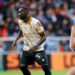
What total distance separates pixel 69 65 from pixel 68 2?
166 inches

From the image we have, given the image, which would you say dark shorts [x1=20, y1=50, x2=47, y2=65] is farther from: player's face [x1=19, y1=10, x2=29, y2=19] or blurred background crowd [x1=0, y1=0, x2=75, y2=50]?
blurred background crowd [x1=0, y1=0, x2=75, y2=50]

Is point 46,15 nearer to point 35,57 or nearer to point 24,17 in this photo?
point 35,57

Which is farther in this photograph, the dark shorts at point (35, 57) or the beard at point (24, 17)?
the dark shorts at point (35, 57)

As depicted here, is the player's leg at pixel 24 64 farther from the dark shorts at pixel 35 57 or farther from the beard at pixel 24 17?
the beard at pixel 24 17


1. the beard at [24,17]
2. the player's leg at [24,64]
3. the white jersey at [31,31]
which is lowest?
the player's leg at [24,64]

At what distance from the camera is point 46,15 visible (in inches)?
739

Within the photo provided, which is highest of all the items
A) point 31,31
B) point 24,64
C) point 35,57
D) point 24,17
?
point 24,17

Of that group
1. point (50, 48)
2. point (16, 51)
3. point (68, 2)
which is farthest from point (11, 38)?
point (68, 2)

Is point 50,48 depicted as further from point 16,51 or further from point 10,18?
point 10,18

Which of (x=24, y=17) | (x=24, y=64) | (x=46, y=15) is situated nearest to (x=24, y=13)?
(x=24, y=17)

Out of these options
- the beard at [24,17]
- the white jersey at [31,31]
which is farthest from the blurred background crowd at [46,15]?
the beard at [24,17]

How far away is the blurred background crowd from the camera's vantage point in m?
18.2

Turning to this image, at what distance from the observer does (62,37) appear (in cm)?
1709

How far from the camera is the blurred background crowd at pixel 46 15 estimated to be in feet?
59.9
